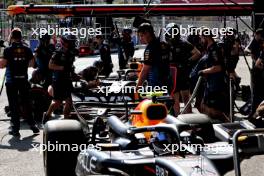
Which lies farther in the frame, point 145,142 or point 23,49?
point 23,49

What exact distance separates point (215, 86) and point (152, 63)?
52.4 inches

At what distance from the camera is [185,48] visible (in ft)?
31.6

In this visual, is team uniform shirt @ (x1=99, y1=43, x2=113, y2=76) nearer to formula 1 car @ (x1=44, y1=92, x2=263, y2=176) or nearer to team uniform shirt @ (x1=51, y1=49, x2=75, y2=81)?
team uniform shirt @ (x1=51, y1=49, x2=75, y2=81)

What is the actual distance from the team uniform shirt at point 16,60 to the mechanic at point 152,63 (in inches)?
83.6

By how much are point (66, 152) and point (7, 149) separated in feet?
8.46

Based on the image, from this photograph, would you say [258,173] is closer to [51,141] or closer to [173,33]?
[51,141]


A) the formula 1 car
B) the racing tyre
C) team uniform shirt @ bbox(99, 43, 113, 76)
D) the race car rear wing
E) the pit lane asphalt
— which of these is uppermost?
the race car rear wing

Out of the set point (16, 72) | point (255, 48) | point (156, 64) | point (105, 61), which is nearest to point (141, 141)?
→ point (156, 64)

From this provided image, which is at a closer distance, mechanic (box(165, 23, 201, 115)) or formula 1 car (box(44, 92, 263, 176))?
formula 1 car (box(44, 92, 263, 176))

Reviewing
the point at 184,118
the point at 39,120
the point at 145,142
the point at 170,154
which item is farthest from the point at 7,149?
the point at 170,154

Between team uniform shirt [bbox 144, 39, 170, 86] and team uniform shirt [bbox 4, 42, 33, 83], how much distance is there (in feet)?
7.00

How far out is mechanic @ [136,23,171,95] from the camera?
7.23m

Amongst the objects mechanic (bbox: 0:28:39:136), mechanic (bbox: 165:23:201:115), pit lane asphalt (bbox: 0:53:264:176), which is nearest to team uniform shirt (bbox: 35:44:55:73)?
pit lane asphalt (bbox: 0:53:264:176)

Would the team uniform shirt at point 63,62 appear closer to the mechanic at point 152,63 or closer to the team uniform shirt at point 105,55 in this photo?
the mechanic at point 152,63
